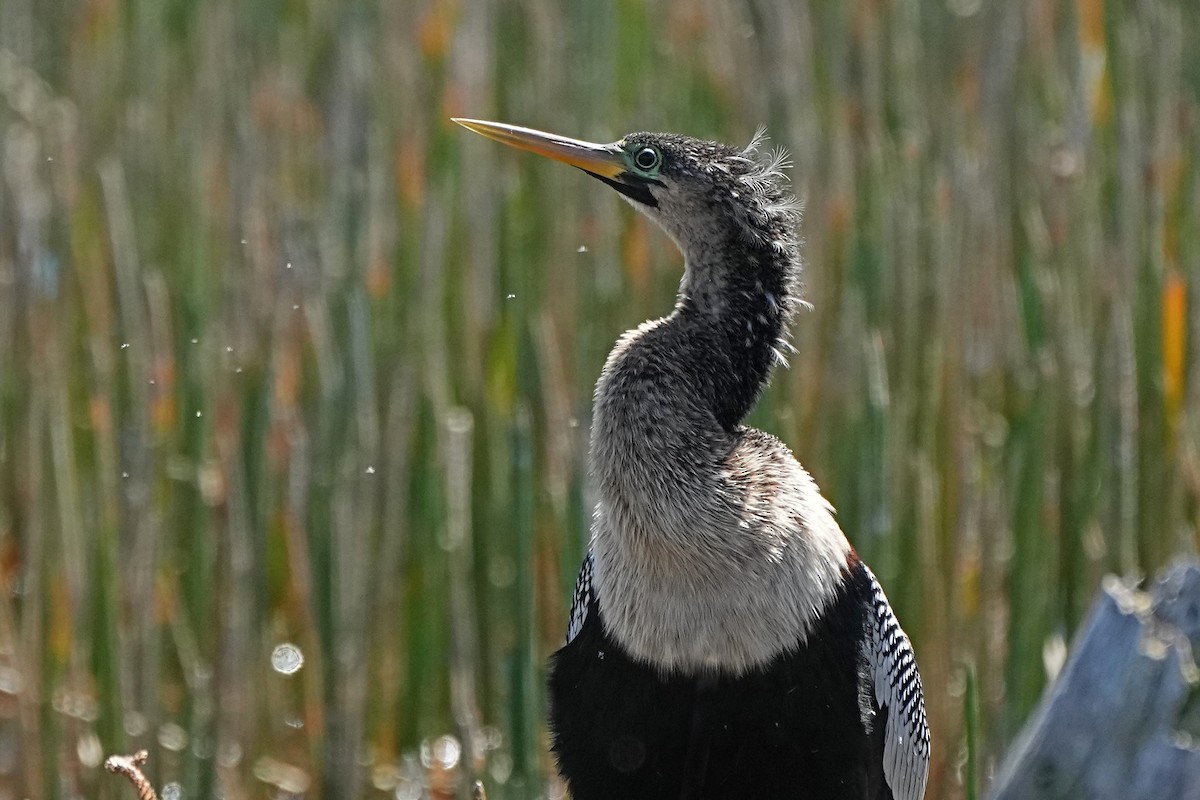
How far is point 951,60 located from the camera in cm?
350

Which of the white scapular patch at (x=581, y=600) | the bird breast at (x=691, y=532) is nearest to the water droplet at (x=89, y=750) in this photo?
the white scapular patch at (x=581, y=600)

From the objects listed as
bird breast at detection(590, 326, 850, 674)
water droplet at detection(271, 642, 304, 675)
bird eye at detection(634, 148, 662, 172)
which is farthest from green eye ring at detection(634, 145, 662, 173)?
water droplet at detection(271, 642, 304, 675)

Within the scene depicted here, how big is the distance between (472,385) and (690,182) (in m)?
0.74

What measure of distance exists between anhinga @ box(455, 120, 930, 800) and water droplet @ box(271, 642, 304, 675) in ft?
1.88

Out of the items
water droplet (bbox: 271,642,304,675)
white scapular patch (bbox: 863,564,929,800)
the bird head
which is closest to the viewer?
the bird head

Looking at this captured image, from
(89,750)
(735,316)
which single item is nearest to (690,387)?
(735,316)

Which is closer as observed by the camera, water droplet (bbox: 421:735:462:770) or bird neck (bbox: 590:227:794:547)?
bird neck (bbox: 590:227:794:547)

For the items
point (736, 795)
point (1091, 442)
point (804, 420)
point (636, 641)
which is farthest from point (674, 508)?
point (1091, 442)

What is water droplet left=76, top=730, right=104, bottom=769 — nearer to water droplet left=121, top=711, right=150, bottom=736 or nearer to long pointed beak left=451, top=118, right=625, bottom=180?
water droplet left=121, top=711, right=150, bottom=736

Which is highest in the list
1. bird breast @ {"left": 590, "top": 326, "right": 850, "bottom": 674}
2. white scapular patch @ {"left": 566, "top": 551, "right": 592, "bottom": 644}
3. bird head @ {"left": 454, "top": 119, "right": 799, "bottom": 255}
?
bird head @ {"left": 454, "top": 119, "right": 799, "bottom": 255}

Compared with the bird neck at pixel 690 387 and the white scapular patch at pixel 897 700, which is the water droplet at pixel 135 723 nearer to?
the bird neck at pixel 690 387

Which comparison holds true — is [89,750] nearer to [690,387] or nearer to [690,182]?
[690,387]

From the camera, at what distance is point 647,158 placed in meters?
2.13

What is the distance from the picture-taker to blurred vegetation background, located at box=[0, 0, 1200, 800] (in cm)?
243
